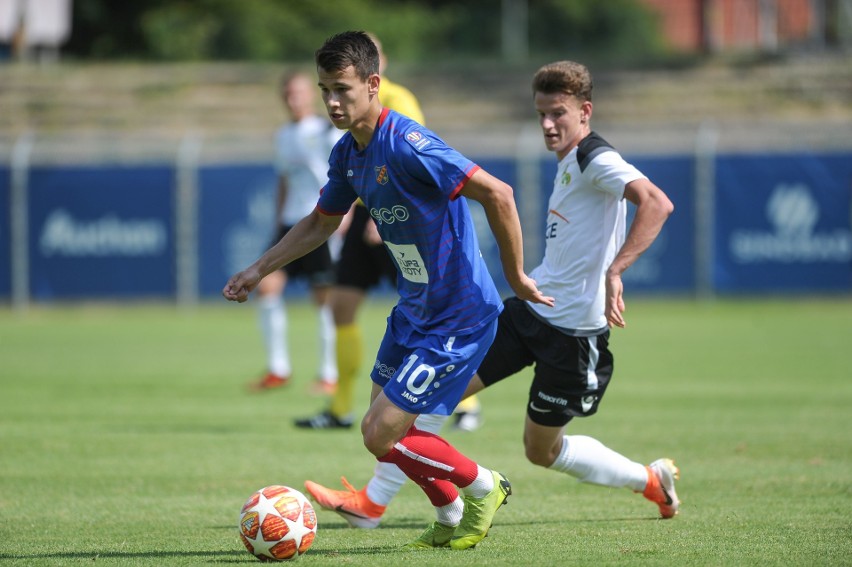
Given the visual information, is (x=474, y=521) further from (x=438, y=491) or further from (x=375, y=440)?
(x=375, y=440)

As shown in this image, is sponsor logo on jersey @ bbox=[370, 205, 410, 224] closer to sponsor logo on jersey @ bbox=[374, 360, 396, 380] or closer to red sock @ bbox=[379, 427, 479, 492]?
sponsor logo on jersey @ bbox=[374, 360, 396, 380]

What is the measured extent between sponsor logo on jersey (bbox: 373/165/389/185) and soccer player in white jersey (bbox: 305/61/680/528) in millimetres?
1050

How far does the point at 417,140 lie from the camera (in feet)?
15.5

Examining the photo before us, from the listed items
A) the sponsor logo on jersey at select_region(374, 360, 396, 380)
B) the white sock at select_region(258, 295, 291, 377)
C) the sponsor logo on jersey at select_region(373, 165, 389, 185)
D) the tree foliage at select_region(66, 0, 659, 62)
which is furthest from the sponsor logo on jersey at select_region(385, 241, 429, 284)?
the tree foliage at select_region(66, 0, 659, 62)

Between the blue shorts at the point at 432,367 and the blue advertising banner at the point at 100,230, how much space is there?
50.1 ft

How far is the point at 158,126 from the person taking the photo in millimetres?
25625

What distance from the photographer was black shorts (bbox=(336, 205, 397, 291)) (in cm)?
848

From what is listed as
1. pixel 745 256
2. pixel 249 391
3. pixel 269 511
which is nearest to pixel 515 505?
pixel 269 511

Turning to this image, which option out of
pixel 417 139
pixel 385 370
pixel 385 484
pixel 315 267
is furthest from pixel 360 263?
pixel 417 139

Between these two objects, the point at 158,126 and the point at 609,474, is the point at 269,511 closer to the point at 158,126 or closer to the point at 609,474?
the point at 609,474

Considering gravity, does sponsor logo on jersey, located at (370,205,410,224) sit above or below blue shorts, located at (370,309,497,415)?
above

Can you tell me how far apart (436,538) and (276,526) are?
69cm

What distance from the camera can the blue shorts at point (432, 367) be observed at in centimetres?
477

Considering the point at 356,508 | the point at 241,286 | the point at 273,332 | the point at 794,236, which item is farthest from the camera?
the point at 794,236
